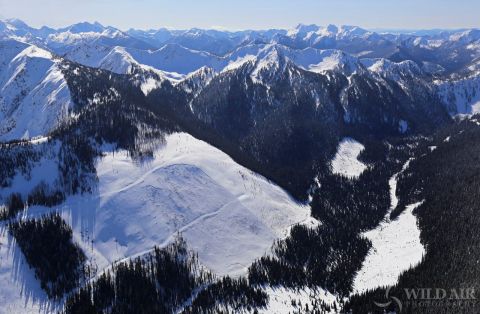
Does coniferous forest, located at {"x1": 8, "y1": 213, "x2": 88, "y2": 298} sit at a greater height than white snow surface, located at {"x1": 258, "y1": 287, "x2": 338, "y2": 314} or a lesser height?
greater

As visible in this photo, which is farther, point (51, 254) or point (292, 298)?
point (51, 254)

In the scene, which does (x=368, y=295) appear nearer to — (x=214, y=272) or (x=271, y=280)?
(x=271, y=280)

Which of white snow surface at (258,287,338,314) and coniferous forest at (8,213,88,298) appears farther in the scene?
coniferous forest at (8,213,88,298)

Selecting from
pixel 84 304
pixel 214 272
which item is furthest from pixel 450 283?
pixel 84 304

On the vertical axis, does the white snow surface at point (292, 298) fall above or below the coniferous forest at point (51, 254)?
below

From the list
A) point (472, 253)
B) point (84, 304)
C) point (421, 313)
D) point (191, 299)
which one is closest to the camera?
point (421, 313)

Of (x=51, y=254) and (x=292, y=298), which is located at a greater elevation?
(x=51, y=254)

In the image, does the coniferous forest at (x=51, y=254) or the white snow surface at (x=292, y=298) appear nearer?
Answer: the white snow surface at (x=292, y=298)

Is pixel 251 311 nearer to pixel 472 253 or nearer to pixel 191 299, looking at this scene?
pixel 191 299

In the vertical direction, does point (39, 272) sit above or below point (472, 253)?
below

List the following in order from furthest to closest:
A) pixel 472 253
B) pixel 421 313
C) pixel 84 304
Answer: pixel 472 253 < pixel 84 304 < pixel 421 313

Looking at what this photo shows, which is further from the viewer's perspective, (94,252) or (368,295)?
(94,252)
